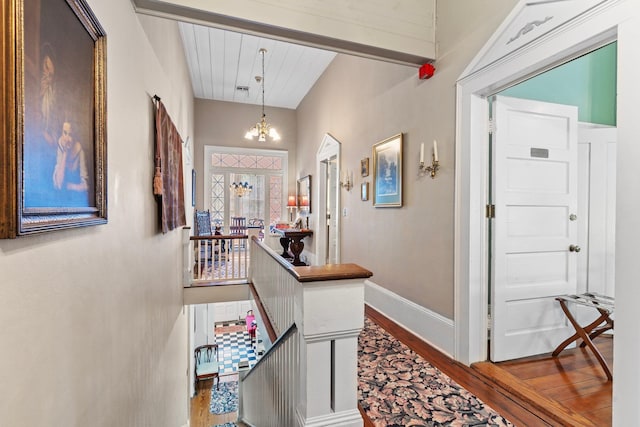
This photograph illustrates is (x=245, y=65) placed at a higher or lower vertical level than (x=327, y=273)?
higher

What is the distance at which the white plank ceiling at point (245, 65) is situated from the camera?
4367mm

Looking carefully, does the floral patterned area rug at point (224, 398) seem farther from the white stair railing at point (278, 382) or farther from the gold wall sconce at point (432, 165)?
the gold wall sconce at point (432, 165)

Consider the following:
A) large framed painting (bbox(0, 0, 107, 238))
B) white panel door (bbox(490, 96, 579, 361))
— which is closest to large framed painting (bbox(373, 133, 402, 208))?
white panel door (bbox(490, 96, 579, 361))

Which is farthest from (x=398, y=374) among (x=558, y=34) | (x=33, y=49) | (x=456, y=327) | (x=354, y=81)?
(x=354, y=81)

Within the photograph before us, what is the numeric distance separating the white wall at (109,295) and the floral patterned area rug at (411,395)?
1.43 metres

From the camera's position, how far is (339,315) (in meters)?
1.31

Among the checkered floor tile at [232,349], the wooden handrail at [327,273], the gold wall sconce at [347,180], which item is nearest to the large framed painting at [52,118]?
the wooden handrail at [327,273]

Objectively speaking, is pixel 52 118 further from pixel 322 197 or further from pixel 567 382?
pixel 322 197

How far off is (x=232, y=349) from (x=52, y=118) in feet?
27.1

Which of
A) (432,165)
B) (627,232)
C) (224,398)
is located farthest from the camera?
(224,398)

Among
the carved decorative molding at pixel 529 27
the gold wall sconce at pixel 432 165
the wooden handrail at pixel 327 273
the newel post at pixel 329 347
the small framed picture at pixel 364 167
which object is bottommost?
the newel post at pixel 329 347

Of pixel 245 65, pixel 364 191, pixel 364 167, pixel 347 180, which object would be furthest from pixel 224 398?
pixel 245 65

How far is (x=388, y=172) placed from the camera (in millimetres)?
3162

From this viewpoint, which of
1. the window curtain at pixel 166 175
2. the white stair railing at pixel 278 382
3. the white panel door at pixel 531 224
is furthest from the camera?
the window curtain at pixel 166 175
